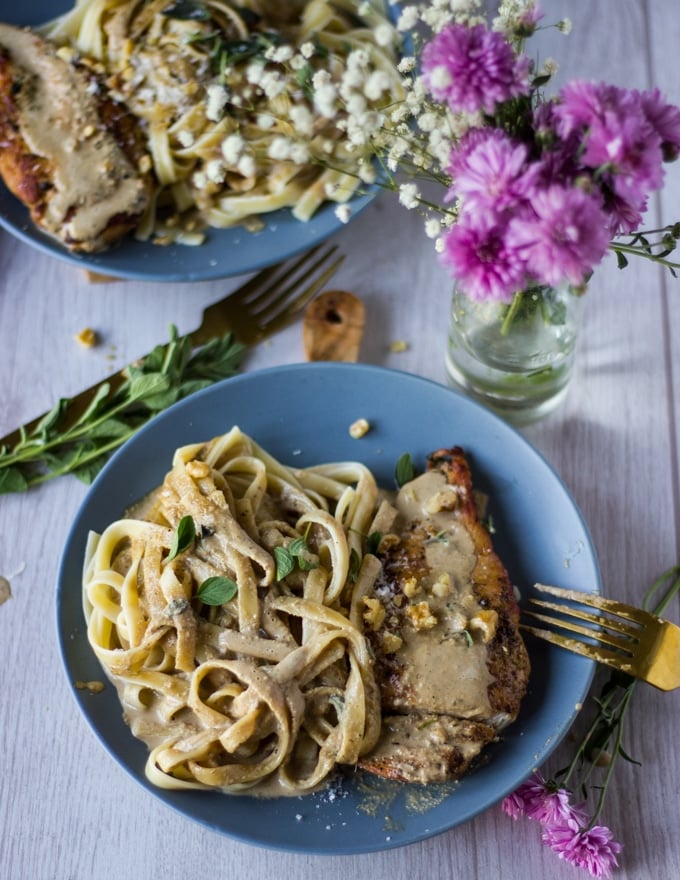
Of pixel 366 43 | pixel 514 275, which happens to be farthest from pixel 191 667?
pixel 366 43

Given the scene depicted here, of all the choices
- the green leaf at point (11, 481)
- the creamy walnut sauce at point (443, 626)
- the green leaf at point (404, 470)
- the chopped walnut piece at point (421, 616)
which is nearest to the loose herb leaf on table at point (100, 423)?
the green leaf at point (11, 481)

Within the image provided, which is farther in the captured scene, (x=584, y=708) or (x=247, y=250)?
(x=247, y=250)

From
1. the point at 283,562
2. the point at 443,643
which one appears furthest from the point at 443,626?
the point at 283,562

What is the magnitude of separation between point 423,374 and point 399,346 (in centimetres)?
15

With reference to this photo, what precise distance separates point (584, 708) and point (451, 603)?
0.61 m

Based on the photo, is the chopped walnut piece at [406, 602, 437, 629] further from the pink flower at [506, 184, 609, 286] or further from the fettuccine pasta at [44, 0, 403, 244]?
the fettuccine pasta at [44, 0, 403, 244]

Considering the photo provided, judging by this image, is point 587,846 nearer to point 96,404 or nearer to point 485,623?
point 485,623

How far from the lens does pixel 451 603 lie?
114 inches

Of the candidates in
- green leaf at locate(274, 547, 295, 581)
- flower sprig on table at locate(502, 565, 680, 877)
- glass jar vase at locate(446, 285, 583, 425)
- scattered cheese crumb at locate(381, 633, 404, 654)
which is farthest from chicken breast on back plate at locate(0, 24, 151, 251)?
flower sprig on table at locate(502, 565, 680, 877)

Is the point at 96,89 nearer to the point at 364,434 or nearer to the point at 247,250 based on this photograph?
the point at 247,250

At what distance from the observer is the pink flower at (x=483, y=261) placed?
2.03 metres

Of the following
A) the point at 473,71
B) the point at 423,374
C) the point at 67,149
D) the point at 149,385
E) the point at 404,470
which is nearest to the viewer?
the point at 473,71

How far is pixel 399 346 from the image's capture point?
12.2 ft

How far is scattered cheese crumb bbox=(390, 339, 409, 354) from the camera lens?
12.2 ft
